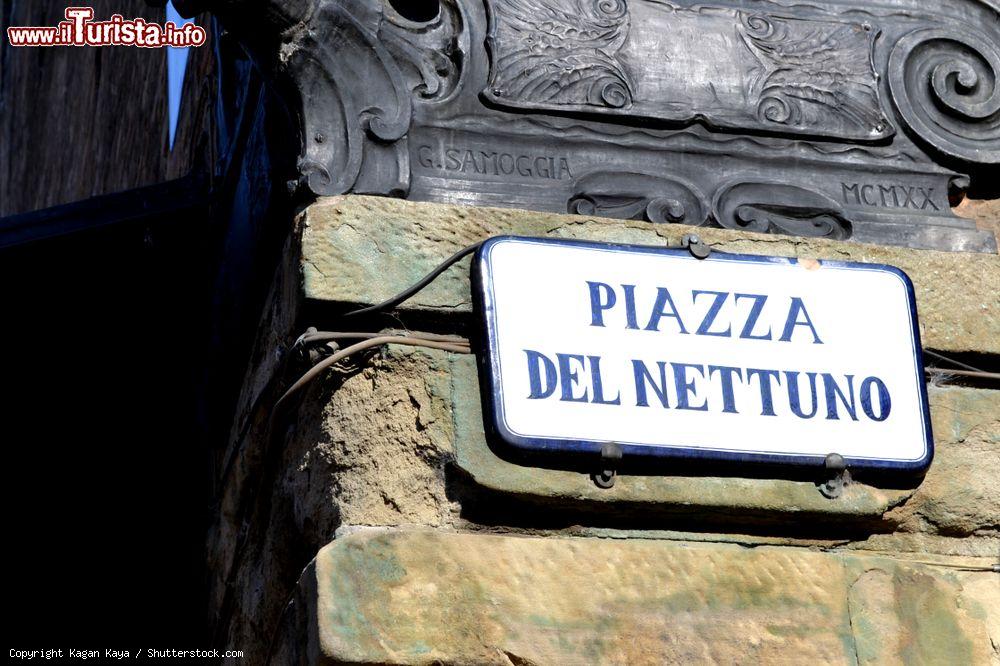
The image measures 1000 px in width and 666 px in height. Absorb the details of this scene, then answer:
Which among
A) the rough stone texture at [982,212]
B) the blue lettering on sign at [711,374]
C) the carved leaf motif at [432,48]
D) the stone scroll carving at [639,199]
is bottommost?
the blue lettering on sign at [711,374]

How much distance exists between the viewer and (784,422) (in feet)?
8.34

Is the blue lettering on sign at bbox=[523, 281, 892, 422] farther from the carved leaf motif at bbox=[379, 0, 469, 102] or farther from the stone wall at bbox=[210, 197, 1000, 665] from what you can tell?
the carved leaf motif at bbox=[379, 0, 469, 102]

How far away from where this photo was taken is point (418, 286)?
2.54m

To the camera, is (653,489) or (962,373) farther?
(962,373)

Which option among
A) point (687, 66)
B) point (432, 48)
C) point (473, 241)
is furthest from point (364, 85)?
point (687, 66)

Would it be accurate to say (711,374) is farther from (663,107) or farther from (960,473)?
(663,107)

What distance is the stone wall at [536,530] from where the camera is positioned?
7.58 ft

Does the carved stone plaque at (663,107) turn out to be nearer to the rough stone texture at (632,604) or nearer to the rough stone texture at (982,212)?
the rough stone texture at (982,212)

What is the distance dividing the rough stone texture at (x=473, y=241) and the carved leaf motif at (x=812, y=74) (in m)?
0.29

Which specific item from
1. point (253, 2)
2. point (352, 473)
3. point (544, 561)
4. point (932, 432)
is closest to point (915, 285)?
point (932, 432)
